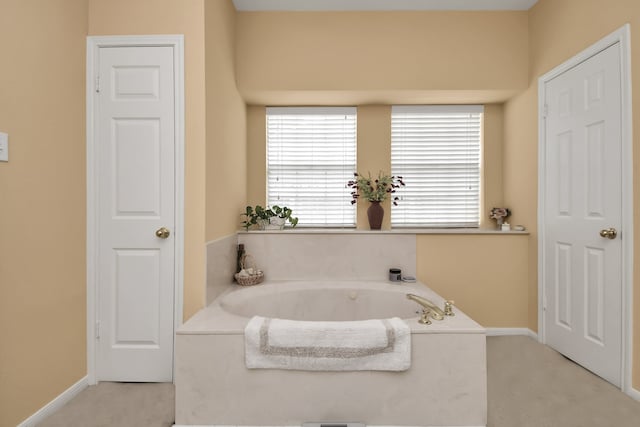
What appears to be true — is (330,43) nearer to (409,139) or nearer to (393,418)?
(409,139)

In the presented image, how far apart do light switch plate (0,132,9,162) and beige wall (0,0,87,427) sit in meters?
0.03

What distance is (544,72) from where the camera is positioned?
2498 millimetres

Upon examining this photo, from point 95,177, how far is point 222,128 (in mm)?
830

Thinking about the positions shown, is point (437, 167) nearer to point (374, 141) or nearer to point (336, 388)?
point (374, 141)

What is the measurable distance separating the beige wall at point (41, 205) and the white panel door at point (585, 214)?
3.13 meters

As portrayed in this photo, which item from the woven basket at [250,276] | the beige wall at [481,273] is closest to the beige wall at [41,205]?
the woven basket at [250,276]

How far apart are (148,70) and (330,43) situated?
1395 mm

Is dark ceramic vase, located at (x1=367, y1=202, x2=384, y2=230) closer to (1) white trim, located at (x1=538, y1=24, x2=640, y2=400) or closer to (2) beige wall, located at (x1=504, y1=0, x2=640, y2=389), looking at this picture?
(2) beige wall, located at (x1=504, y1=0, x2=640, y2=389)

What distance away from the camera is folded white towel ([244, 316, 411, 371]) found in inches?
58.4

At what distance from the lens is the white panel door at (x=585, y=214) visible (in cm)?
194

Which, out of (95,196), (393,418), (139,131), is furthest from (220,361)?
(139,131)

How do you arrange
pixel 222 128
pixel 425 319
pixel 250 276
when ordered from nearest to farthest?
1. pixel 425 319
2. pixel 222 128
3. pixel 250 276

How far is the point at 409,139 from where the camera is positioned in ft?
9.94

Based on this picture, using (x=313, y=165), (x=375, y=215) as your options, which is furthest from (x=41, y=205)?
(x=375, y=215)
